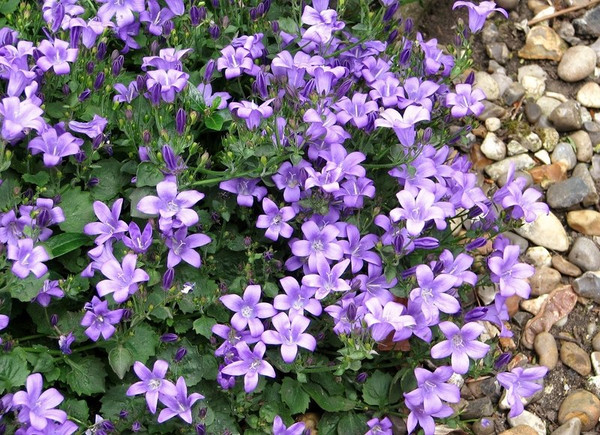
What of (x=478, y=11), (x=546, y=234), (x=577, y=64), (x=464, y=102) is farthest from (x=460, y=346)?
(x=577, y=64)

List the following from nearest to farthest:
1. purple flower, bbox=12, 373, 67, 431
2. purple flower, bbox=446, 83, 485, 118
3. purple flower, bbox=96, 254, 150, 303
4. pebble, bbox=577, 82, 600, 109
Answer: purple flower, bbox=12, 373, 67, 431 → purple flower, bbox=96, 254, 150, 303 → purple flower, bbox=446, 83, 485, 118 → pebble, bbox=577, 82, 600, 109

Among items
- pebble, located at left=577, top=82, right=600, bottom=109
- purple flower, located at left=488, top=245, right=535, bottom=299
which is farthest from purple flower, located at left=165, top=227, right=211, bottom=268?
pebble, located at left=577, top=82, right=600, bottom=109

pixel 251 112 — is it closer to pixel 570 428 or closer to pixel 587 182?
pixel 570 428

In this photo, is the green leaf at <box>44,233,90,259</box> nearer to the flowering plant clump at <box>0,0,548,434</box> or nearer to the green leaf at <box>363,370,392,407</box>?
the flowering plant clump at <box>0,0,548,434</box>

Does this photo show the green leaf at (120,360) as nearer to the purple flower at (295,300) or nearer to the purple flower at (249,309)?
the purple flower at (249,309)

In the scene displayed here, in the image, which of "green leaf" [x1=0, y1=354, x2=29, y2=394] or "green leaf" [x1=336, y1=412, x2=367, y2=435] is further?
"green leaf" [x1=336, y1=412, x2=367, y2=435]

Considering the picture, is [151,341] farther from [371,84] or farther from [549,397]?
[549,397]

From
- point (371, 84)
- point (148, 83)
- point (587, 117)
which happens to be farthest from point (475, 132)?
point (148, 83)
